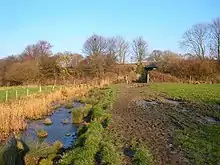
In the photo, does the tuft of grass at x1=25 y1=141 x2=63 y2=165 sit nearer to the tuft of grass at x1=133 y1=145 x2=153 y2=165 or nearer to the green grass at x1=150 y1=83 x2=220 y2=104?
the tuft of grass at x1=133 y1=145 x2=153 y2=165

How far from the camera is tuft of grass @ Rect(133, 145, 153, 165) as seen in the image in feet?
28.7

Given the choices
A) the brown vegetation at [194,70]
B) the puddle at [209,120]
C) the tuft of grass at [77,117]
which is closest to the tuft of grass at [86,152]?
the puddle at [209,120]

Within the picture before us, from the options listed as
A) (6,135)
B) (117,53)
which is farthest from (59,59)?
(6,135)

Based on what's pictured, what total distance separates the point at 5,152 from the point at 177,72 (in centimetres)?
5427

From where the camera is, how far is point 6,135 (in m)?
15.8

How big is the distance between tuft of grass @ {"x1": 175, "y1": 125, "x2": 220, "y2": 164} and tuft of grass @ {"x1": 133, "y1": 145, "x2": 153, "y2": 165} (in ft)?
4.07

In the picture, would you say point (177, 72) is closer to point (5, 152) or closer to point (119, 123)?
point (119, 123)

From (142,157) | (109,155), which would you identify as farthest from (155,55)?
(142,157)

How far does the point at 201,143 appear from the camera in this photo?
10.4 meters

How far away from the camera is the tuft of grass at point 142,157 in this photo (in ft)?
28.7

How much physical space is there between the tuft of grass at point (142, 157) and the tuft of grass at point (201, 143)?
1.24 meters

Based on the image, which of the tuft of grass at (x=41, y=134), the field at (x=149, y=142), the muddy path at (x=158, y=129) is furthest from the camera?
the tuft of grass at (x=41, y=134)

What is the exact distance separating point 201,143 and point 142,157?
2.57 metres

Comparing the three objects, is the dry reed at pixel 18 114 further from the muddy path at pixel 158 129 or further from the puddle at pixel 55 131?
the muddy path at pixel 158 129
